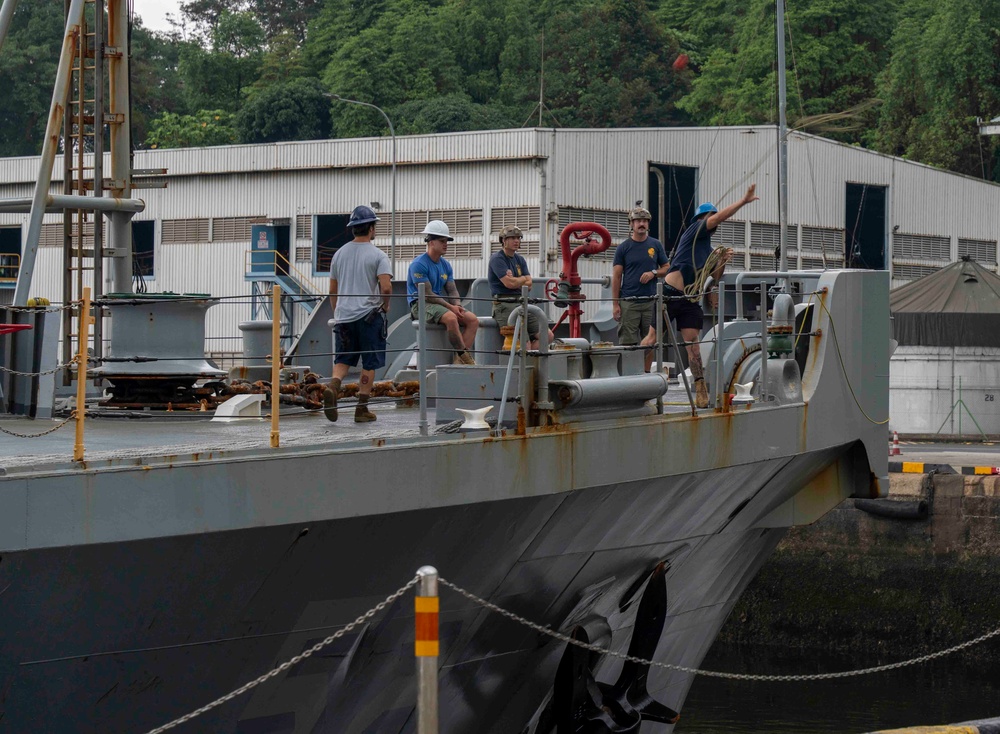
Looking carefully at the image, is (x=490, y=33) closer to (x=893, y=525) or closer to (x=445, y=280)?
(x=893, y=525)

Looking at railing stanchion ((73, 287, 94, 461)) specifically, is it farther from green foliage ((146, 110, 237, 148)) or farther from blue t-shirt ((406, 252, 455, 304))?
green foliage ((146, 110, 237, 148))

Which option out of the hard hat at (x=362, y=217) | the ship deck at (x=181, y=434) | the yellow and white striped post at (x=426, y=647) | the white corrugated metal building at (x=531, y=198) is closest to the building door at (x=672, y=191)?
the white corrugated metal building at (x=531, y=198)

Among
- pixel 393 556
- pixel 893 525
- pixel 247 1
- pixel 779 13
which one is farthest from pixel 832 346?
pixel 247 1

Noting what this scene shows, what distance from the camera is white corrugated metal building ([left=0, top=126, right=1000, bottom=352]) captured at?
35.9m

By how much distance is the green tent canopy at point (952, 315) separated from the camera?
88.7 feet

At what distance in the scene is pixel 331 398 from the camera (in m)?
7.73

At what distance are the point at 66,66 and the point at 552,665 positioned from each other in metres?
5.21

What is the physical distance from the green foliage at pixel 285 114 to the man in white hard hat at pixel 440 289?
174ft

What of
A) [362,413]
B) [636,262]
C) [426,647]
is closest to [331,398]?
[362,413]

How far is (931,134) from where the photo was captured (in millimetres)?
53344

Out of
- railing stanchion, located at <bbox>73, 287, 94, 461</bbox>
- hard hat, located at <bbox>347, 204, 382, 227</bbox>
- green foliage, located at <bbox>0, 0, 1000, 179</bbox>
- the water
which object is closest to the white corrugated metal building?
green foliage, located at <bbox>0, 0, 1000, 179</bbox>

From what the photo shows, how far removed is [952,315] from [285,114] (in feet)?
130

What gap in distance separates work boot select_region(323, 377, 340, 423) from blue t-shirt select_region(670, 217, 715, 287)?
3253 mm

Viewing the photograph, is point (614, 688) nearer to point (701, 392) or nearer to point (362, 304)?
point (701, 392)
